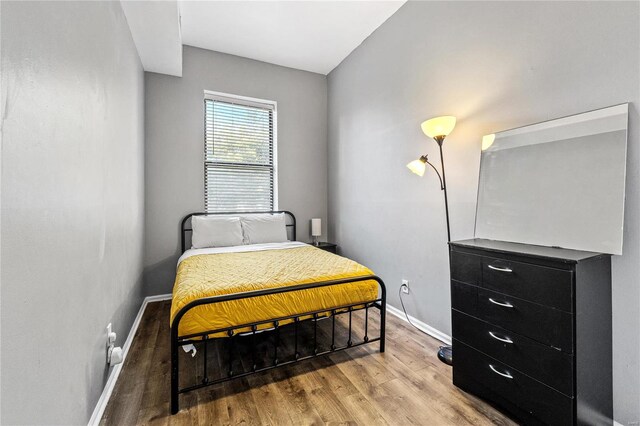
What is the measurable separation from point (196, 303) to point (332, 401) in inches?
37.9

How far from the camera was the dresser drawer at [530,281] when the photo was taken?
1.26 meters

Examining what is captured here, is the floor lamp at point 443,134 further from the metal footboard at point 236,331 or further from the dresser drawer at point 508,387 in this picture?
the metal footboard at point 236,331

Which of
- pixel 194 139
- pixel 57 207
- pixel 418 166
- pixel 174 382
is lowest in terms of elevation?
pixel 174 382

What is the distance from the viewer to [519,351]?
1439mm

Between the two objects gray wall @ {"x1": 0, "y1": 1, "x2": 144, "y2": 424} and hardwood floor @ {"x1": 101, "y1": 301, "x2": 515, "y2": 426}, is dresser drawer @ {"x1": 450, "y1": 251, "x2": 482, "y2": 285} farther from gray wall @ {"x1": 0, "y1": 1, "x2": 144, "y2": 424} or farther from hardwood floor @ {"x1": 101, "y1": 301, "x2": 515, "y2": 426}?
gray wall @ {"x1": 0, "y1": 1, "x2": 144, "y2": 424}

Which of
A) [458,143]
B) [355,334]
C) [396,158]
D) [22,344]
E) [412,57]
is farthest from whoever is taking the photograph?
[396,158]

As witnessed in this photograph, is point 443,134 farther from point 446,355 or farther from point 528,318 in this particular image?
point 446,355

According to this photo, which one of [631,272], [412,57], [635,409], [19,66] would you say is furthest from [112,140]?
[635,409]

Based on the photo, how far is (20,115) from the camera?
840mm

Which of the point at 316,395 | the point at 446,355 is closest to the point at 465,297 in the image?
the point at 446,355

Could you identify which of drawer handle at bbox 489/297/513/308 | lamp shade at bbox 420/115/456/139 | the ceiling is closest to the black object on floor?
drawer handle at bbox 489/297/513/308

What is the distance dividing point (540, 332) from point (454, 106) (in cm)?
167

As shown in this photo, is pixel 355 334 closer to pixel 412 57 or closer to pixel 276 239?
pixel 276 239

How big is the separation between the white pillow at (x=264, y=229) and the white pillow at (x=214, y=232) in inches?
4.4
